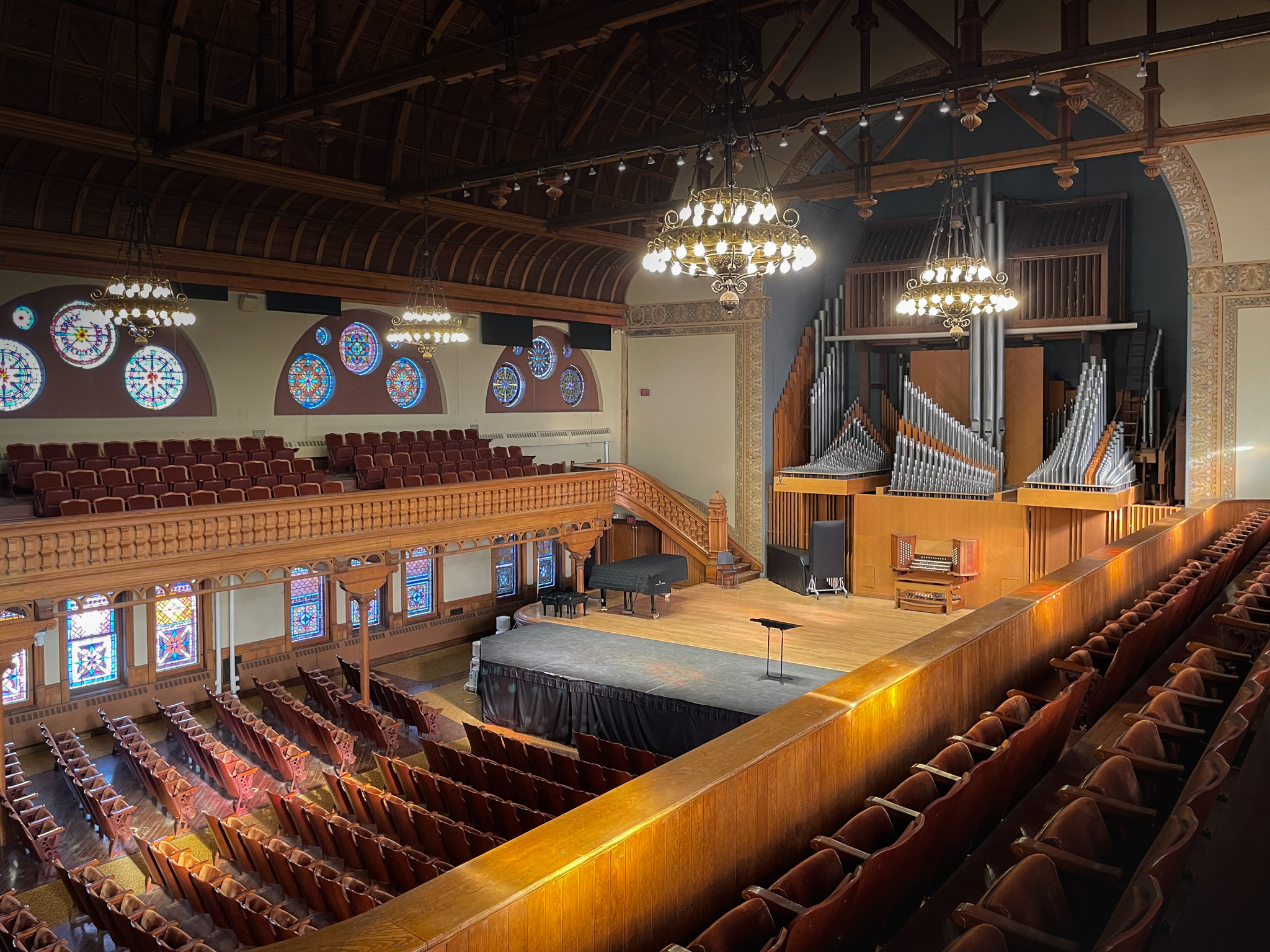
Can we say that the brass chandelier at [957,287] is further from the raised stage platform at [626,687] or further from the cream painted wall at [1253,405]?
the cream painted wall at [1253,405]

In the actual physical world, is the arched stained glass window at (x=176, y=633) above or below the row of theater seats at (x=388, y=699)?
above

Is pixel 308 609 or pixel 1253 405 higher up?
pixel 1253 405

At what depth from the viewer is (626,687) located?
10312 mm

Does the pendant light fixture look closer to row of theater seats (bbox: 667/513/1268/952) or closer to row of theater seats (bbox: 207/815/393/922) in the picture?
row of theater seats (bbox: 207/815/393/922)

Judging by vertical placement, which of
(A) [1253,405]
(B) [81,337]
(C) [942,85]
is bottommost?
(A) [1253,405]

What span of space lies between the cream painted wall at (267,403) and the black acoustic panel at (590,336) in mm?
196

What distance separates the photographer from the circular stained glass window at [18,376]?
35.9 ft

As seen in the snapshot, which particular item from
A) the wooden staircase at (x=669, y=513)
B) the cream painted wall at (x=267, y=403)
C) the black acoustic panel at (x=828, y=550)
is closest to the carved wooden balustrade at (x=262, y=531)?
the wooden staircase at (x=669, y=513)

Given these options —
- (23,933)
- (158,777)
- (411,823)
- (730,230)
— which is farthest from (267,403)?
(730,230)

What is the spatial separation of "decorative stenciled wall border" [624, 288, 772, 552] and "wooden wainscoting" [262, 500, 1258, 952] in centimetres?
1110

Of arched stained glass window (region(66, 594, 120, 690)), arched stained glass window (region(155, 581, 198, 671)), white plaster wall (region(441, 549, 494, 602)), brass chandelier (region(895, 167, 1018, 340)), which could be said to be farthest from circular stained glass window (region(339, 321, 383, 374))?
brass chandelier (region(895, 167, 1018, 340))

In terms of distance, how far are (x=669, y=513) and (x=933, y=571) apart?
439cm

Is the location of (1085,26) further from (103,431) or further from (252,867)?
(103,431)

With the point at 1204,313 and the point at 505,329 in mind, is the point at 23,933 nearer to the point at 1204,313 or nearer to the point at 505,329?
the point at 505,329
